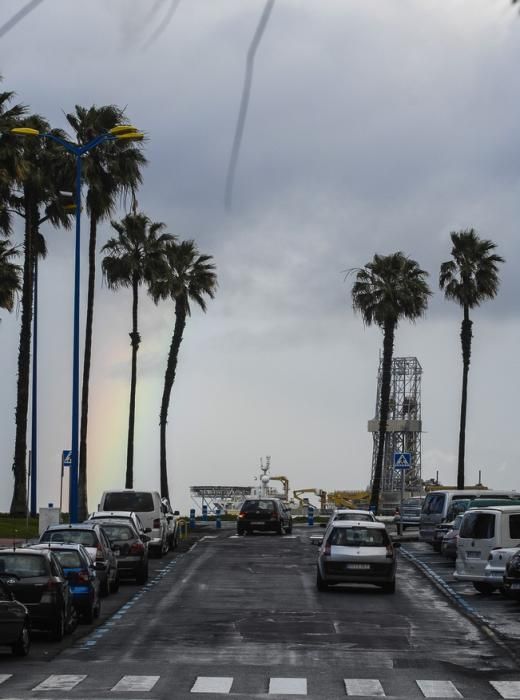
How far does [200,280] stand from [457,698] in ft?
203

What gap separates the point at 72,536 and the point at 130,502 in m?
15.5

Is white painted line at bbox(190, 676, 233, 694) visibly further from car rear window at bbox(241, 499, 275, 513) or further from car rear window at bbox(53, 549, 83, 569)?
car rear window at bbox(241, 499, 275, 513)

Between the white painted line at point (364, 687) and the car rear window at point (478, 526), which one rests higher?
the car rear window at point (478, 526)

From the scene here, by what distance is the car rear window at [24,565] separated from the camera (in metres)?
22.6

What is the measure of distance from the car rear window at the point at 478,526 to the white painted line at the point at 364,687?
15.1 metres

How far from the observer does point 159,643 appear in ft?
75.1

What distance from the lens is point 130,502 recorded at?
1779 inches

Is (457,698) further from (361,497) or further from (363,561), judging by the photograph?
(361,497)

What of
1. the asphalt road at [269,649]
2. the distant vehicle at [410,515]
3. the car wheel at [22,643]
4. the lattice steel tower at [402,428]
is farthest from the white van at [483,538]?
the lattice steel tower at [402,428]

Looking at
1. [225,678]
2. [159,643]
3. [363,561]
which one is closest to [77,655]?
[159,643]

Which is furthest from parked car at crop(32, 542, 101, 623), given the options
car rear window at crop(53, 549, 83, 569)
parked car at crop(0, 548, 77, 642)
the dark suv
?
the dark suv

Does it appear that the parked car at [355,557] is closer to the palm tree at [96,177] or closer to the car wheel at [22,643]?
the car wheel at [22,643]

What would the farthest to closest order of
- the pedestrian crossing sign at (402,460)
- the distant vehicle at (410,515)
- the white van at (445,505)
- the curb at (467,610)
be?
the distant vehicle at (410,515), the pedestrian crossing sign at (402,460), the white van at (445,505), the curb at (467,610)

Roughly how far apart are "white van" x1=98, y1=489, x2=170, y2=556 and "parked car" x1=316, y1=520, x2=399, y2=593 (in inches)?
486
